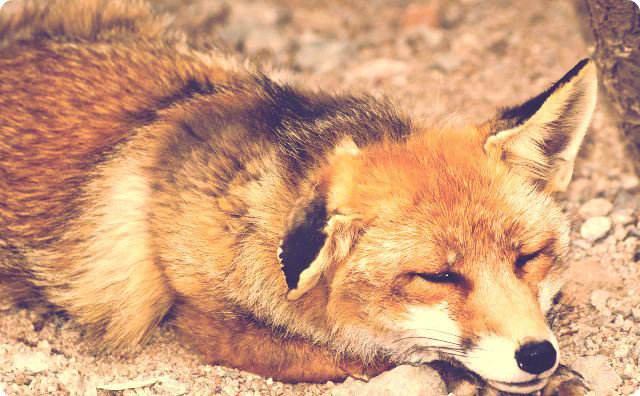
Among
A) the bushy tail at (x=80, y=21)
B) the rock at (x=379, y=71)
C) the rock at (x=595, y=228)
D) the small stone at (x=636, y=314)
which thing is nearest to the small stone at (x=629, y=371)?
the small stone at (x=636, y=314)

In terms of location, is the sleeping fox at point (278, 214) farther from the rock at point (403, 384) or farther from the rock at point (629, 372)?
the rock at point (629, 372)

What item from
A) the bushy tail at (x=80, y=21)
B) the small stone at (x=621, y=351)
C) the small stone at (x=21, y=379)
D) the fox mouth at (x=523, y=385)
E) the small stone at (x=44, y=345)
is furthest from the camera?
the bushy tail at (x=80, y=21)

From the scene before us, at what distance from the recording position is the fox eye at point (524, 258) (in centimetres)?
336

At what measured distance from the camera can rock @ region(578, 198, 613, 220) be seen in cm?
502

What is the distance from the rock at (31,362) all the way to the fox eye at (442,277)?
2.20 meters

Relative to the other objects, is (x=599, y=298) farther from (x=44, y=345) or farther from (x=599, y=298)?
(x=44, y=345)

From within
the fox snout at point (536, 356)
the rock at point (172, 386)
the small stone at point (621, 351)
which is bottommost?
the rock at point (172, 386)

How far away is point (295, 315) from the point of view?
3625 millimetres

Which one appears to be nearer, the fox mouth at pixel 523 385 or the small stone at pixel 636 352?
the fox mouth at pixel 523 385

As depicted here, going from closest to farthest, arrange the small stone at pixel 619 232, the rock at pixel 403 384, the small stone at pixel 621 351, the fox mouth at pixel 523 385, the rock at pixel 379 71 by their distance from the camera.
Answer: the fox mouth at pixel 523 385
the rock at pixel 403 384
the small stone at pixel 621 351
the small stone at pixel 619 232
the rock at pixel 379 71

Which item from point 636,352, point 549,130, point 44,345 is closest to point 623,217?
point 636,352

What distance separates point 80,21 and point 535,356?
13.2ft

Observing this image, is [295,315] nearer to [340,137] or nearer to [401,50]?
[340,137]

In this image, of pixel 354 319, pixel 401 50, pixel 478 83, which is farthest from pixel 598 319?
pixel 401 50
